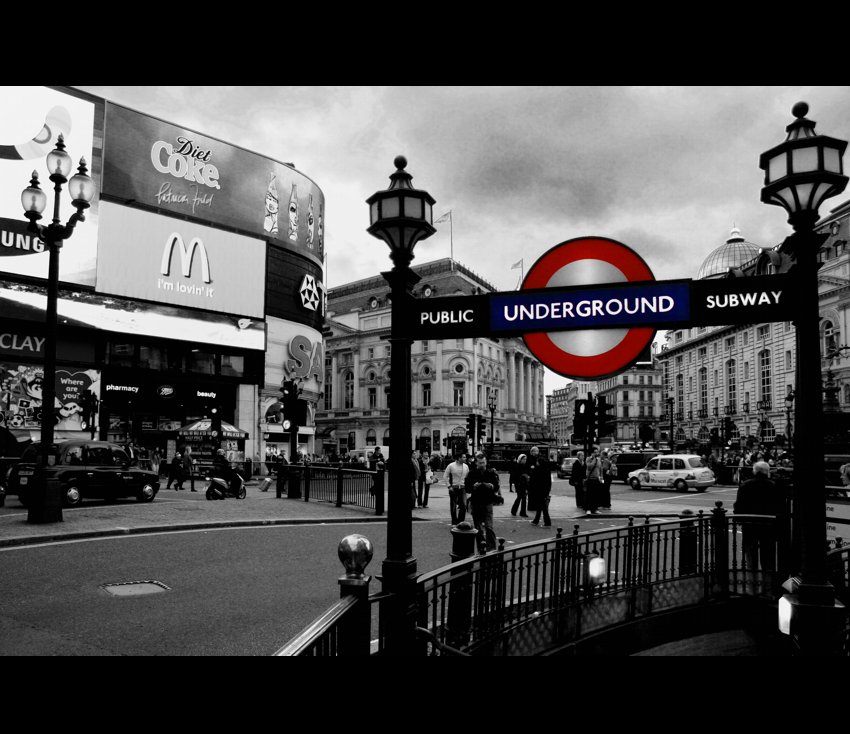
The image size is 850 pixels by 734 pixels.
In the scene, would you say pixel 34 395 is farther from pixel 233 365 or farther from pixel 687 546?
pixel 687 546

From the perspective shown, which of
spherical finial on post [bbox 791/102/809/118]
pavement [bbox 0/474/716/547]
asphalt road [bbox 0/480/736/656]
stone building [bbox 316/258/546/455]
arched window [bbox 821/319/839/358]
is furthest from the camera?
stone building [bbox 316/258/546/455]

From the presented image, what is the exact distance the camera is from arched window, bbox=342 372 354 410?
316 feet

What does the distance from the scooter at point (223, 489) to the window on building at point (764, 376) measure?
70.9 metres

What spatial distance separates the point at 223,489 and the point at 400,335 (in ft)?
55.2

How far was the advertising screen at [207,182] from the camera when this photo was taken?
38375 millimetres

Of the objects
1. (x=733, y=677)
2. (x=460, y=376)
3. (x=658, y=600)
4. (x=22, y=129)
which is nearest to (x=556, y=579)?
(x=658, y=600)

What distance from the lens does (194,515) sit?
610 inches

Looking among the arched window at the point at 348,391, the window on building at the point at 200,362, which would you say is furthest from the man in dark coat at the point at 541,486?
the arched window at the point at 348,391

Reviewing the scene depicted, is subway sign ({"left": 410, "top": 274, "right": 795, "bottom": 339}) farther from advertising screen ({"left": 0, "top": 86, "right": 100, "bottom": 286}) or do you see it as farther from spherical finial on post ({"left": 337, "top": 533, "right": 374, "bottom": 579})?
advertising screen ({"left": 0, "top": 86, "right": 100, "bottom": 286})

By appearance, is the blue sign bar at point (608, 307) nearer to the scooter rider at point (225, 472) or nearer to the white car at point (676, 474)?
the scooter rider at point (225, 472)

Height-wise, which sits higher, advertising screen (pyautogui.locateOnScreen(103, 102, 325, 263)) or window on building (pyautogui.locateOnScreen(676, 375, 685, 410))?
advertising screen (pyautogui.locateOnScreen(103, 102, 325, 263))

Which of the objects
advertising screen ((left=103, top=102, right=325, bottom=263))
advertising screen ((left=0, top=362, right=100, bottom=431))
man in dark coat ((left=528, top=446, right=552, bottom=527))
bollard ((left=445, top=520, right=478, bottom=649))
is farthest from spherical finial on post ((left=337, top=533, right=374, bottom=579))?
advertising screen ((left=103, top=102, right=325, bottom=263))

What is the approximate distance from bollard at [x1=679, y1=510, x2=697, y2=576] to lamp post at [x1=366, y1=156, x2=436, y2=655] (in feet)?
16.5
